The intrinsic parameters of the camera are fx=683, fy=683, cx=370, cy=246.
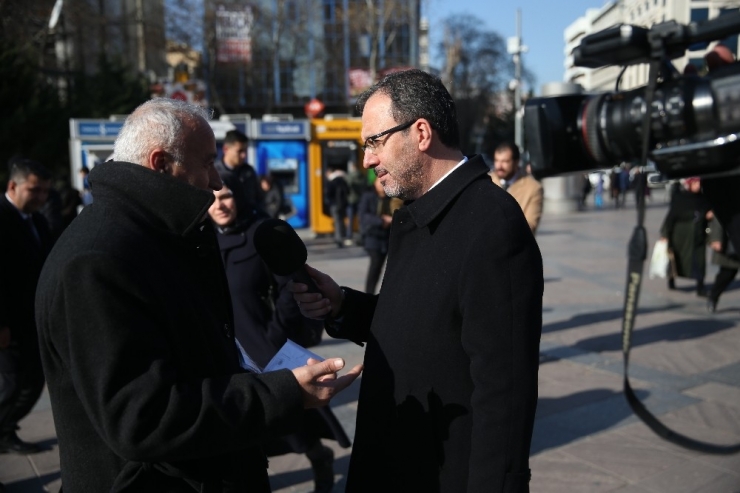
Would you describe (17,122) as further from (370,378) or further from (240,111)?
(240,111)

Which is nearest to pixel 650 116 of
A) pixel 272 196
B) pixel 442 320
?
pixel 442 320

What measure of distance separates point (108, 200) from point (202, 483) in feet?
2.44

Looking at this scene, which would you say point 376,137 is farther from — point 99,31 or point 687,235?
point 99,31

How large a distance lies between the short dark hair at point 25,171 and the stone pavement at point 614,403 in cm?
173

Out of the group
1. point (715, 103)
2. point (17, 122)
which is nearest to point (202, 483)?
point (715, 103)

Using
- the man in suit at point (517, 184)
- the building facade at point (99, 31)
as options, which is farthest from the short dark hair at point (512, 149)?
the building facade at point (99, 31)

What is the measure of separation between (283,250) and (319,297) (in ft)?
0.66

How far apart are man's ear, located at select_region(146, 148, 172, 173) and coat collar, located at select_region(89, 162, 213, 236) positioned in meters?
0.03

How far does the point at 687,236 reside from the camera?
344 inches

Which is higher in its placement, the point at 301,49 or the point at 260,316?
the point at 301,49

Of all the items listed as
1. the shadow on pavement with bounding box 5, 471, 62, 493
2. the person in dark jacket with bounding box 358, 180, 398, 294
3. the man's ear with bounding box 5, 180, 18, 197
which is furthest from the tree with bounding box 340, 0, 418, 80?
the shadow on pavement with bounding box 5, 471, 62, 493

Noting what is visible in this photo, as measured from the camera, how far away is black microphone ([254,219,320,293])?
7.09ft

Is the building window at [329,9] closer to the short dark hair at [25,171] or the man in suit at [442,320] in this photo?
the short dark hair at [25,171]

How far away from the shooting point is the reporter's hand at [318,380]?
1.68m
